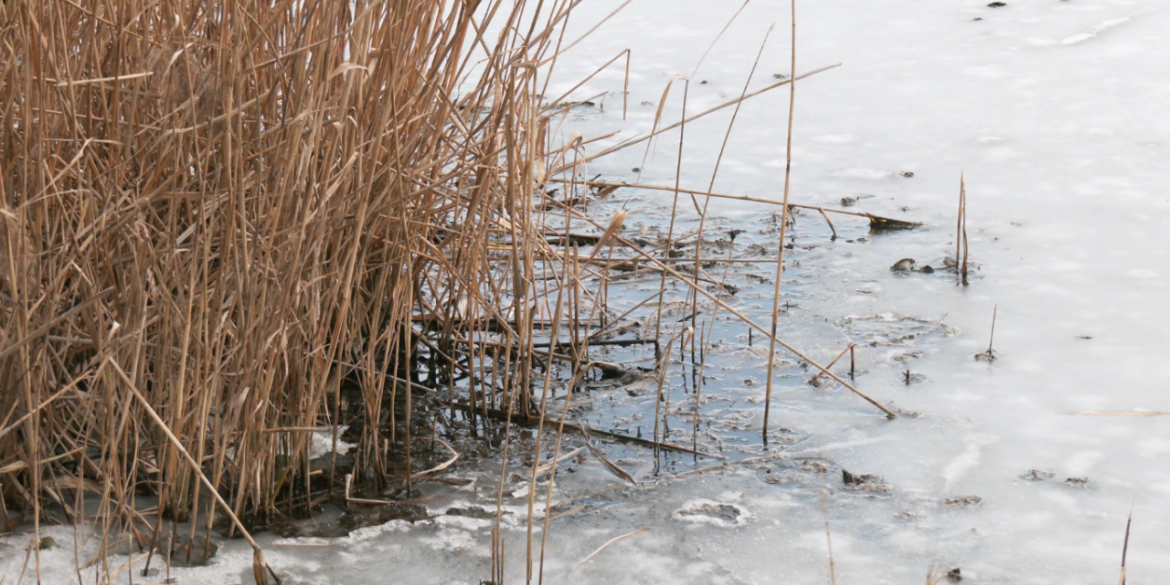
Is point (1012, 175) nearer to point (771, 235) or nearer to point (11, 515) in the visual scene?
point (771, 235)

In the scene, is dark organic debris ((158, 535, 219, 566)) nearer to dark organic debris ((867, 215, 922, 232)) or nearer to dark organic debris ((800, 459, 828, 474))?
dark organic debris ((800, 459, 828, 474))

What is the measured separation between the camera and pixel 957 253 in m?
3.04

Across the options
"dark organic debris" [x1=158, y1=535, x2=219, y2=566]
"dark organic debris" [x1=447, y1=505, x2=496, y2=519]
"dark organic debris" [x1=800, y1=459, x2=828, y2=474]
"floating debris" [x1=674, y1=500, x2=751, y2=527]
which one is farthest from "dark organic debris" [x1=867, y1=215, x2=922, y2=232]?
"dark organic debris" [x1=158, y1=535, x2=219, y2=566]

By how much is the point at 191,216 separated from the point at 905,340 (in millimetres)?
1723

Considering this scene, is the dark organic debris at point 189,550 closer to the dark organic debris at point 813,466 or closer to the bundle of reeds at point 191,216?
the bundle of reeds at point 191,216

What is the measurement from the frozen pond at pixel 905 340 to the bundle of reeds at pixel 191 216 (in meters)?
0.21

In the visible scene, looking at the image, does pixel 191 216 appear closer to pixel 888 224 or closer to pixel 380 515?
pixel 380 515

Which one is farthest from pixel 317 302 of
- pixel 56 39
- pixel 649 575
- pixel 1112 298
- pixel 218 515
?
pixel 1112 298

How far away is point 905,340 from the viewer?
2.77 m

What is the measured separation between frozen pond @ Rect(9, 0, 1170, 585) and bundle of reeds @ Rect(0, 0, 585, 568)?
0.21 meters

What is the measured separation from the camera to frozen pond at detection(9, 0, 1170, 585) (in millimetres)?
1996

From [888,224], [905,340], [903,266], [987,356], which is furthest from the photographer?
[888,224]

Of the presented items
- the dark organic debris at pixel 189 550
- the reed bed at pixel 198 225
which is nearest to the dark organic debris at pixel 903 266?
the reed bed at pixel 198 225

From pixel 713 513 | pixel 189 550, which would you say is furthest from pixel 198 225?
pixel 713 513
